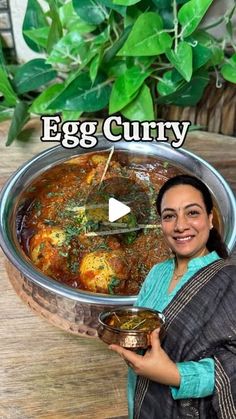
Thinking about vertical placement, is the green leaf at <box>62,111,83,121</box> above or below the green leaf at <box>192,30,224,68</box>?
below

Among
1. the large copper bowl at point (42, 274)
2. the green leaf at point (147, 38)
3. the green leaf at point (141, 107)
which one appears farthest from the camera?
the green leaf at point (141, 107)

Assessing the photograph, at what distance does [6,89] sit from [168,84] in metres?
0.36

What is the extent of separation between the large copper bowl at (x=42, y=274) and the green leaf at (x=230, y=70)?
1.13 feet

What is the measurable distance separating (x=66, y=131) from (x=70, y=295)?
0.35m

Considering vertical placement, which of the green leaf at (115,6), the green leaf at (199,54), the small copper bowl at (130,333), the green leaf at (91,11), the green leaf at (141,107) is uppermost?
the green leaf at (115,6)

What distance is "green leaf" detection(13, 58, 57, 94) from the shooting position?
1.37m

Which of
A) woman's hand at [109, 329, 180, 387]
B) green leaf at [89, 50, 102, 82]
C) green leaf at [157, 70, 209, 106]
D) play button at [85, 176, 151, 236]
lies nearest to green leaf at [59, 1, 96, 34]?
green leaf at [89, 50, 102, 82]

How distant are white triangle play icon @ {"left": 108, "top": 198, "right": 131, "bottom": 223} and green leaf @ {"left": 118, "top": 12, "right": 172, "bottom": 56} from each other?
390 millimetres

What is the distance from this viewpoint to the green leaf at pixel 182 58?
115 cm

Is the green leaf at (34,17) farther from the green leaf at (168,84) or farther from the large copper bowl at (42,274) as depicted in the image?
the large copper bowl at (42,274)

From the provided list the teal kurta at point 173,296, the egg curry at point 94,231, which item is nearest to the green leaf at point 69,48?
the egg curry at point 94,231

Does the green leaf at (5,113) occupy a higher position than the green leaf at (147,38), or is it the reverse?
the green leaf at (147,38)

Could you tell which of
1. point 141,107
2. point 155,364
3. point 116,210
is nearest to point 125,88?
point 141,107

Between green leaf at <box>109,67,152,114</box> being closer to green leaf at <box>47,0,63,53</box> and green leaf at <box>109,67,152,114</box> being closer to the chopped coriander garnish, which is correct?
green leaf at <box>47,0,63,53</box>
